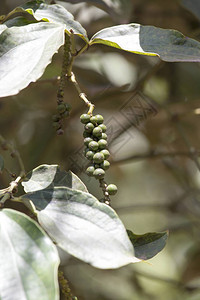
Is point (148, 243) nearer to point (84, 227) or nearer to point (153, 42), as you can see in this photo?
Answer: point (84, 227)

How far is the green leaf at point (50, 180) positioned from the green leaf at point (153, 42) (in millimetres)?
196

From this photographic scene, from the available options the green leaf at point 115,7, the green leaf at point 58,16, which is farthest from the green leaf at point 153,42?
the green leaf at point 115,7

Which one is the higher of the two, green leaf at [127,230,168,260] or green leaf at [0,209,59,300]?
green leaf at [0,209,59,300]

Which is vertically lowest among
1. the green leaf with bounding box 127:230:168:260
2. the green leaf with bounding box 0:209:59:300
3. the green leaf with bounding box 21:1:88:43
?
the green leaf with bounding box 127:230:168:260

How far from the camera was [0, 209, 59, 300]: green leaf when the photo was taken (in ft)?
1.68

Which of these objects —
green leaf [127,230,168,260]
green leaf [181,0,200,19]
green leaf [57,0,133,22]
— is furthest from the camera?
green leaf [181,0,200,19]

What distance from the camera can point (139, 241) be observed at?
68 cm

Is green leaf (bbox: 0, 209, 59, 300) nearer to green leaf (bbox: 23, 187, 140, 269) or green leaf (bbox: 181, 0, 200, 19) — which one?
green leaf (bbox: 23, 187, 140, 269)

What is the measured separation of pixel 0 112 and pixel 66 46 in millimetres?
788

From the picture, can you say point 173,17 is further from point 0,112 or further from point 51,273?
point 51,273

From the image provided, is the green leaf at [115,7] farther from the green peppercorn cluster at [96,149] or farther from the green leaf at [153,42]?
the green peppercorn cluster at [96,149]

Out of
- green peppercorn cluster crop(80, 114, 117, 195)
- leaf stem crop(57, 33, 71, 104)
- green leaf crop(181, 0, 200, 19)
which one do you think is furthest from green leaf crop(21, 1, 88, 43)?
green leaf crop(181, 0, 200, 19)

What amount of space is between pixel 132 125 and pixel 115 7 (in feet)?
1.38

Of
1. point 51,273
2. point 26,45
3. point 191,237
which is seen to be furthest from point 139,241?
point 191,237
